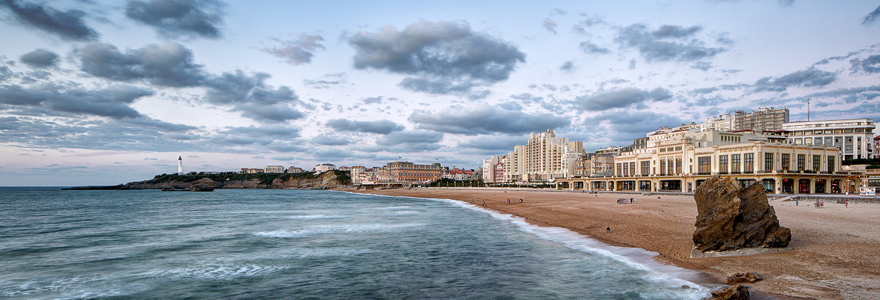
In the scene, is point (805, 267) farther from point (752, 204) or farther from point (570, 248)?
point (570, 248)

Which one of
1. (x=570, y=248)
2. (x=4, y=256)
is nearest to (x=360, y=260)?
(x=570, y=248)

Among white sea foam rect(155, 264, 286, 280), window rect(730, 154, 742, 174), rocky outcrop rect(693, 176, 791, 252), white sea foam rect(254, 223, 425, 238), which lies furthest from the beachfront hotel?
white sea foam rect(155, 264, 286, 280)

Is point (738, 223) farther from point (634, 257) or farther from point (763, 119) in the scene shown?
point (763, 119)

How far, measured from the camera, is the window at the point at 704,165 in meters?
71.8

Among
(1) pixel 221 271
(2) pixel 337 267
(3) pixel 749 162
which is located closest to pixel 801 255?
(2) pixel 337 267

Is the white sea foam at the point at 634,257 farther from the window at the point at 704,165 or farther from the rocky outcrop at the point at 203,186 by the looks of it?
the rocky outcrop at the point at 203,186

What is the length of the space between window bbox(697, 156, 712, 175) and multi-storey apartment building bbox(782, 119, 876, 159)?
45.6 metres

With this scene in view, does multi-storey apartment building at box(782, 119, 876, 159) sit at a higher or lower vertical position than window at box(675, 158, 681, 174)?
higher

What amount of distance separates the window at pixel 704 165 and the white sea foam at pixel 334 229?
2404 inches

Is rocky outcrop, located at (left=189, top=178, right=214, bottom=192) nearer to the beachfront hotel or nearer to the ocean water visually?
the beachfront hotel

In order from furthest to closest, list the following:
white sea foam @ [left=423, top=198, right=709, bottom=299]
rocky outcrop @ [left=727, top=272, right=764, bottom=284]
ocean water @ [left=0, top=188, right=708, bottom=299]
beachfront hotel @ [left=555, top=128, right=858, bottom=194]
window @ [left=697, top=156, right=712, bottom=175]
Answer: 1. window @ [left=697, top=156, right=712, bottom=175]
2. beachfront hotel @ [left=555, top=128, right=858, bottom=194]
3. ocean water @ [left=0, top=188, right=708, bottom=299]
4. white sea foam @ [left=423, top=198, right=709, bottom=299]
5. rocky outcrop @ [left=727, top=272, right=764, bottom=284]

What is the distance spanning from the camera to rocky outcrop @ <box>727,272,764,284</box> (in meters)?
11.2

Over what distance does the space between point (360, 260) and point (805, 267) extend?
14.0m

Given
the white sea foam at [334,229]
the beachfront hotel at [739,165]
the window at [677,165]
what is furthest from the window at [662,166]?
the white sea foam at [334,229]
